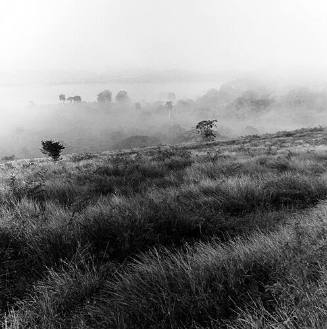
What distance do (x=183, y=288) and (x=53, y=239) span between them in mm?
2035

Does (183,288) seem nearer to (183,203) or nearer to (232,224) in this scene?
(232,224)

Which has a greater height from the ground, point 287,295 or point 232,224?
point 287,295

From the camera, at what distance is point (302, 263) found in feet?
8.68

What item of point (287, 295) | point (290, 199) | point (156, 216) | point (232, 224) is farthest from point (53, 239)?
point (290, 199)

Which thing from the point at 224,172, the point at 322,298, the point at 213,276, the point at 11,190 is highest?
the point at 322,298

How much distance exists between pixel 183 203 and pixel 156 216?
1174 mm

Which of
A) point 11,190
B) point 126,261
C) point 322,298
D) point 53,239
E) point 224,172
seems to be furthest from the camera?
point 224,172

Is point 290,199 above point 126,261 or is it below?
below

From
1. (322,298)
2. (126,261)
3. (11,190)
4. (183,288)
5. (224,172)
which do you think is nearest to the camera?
(322,298)

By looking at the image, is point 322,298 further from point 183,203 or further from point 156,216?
point 183,203

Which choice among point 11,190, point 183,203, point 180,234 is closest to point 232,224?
point 180,234

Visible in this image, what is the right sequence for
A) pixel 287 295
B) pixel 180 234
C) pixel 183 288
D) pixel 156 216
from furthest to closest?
pixel 156 216, pixel 180 234, pixel 183 288, pixel 287 295

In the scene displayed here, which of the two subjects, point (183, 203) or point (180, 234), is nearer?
point (180, 234)

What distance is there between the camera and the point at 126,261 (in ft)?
12.9
